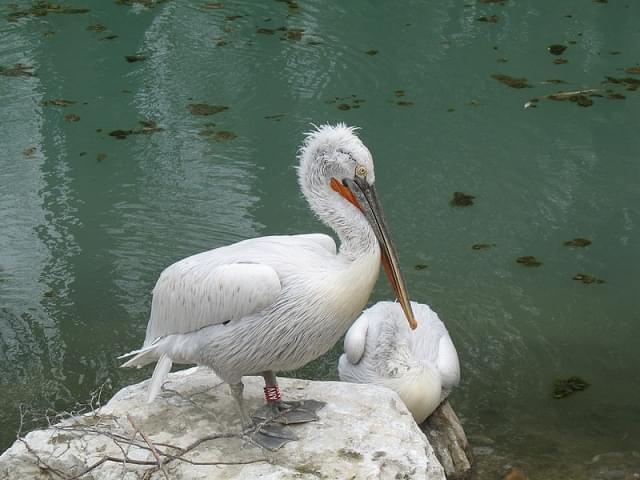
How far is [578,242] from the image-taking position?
6.24 meters

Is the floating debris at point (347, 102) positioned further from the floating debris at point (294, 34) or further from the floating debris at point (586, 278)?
the floating debris at point (586, 278)

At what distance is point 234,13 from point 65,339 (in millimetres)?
5839

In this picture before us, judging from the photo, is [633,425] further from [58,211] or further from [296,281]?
[58,211]

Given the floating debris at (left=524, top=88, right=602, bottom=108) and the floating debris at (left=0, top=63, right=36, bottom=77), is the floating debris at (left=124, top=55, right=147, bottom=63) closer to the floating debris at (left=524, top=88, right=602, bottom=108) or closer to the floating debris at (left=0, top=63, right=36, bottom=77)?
the floating debris at (left=0, top=63, right=36, bottom=77)

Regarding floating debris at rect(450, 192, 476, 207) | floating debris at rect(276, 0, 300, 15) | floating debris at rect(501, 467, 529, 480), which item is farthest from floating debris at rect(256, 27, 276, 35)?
floating debris at rect(501, 467, 529, 480)

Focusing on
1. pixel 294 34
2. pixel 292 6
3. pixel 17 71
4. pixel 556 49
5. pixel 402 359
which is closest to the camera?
pixel 402 359

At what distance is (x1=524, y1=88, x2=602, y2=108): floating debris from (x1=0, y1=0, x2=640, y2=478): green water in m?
0.07

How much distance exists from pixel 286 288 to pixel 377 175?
388 centimetres

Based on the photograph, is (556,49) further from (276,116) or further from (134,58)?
(134,58)

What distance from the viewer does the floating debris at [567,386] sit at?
16.4 ft

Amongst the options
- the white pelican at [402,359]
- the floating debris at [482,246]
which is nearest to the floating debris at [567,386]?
the white pelican at [402,359]

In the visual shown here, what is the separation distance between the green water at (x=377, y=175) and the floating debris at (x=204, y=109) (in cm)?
7

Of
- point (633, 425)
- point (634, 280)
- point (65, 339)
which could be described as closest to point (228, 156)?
point (65, 339)

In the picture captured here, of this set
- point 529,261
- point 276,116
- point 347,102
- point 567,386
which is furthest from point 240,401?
point 347,102
